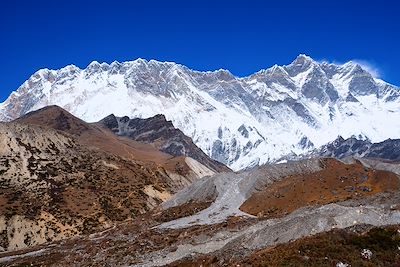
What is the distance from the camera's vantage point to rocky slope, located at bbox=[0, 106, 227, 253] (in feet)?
388

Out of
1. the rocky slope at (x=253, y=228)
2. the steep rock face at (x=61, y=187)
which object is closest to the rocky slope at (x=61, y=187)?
the steep rock face at (x=61, y=187)

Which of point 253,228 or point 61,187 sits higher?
point 61,187

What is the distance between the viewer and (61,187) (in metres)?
142

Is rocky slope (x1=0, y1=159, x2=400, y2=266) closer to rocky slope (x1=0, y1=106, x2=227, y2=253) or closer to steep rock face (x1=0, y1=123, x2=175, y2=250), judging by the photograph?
rocky slope (x1=0, y1=106, x2=227, y2=253)

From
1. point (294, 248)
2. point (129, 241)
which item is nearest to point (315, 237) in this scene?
point (294, 248)

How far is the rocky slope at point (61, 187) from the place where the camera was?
118375mm

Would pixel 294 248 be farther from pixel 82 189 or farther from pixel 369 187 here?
pixel 82 189

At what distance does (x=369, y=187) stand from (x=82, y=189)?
256ft

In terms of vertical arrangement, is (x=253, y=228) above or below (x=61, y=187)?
below

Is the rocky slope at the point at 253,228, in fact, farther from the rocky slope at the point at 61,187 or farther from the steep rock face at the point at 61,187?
the steep rock face at the point at 61,187

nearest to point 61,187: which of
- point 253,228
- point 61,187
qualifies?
point 61,187

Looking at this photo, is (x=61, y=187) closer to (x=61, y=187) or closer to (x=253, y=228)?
(x=61, y=187)

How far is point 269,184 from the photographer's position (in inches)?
4828

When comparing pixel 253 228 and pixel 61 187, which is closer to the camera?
pixel 253 228
